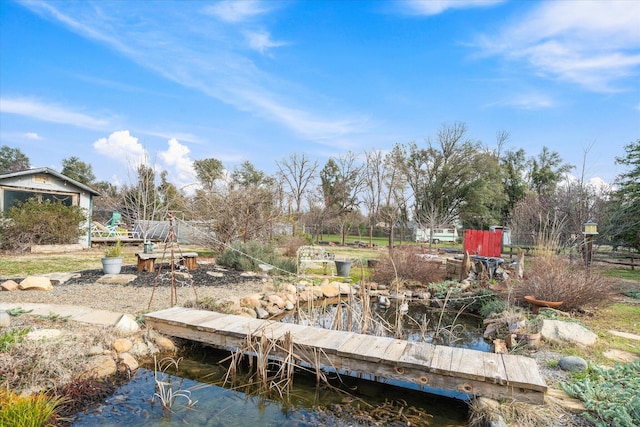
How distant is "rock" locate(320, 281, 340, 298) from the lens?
743 cm

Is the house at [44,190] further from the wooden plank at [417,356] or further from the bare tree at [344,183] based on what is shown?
the bare tree at [344,183]

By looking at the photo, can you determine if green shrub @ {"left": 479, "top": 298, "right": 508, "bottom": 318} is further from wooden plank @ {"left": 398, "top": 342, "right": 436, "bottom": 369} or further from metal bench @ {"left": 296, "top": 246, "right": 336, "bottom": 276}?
metal bench @ {"left": 296, "top": 246, "right": 336, "bottom": 276}

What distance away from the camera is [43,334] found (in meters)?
3.84

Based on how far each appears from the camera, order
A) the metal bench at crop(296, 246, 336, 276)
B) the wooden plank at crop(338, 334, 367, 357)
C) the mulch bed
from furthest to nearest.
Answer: the metal bench at crop(296, 246, 336, 276), the mulch bed, the wooden plank at crop(338, 334, 367, 357)

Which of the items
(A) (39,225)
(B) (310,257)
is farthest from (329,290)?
(A) (39,225)

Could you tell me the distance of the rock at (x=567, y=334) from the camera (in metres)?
4.22

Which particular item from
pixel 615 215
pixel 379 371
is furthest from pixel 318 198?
pixel 379 371

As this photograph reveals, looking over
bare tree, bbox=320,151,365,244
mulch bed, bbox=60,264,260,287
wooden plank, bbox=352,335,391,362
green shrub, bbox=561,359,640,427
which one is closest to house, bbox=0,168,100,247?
mulch bed, bbox=60,264,260,287

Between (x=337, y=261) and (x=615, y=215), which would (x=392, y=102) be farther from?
(x=615, y=215)

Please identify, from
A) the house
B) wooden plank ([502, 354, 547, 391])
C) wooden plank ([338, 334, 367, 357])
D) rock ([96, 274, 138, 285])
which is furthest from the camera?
the house

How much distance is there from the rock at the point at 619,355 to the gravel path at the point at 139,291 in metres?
4.93

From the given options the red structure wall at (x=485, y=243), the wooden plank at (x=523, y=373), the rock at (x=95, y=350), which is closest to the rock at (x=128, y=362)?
the rock at (x=95, y=350)

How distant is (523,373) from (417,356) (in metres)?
0.84

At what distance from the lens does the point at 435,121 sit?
2630 centimetres
